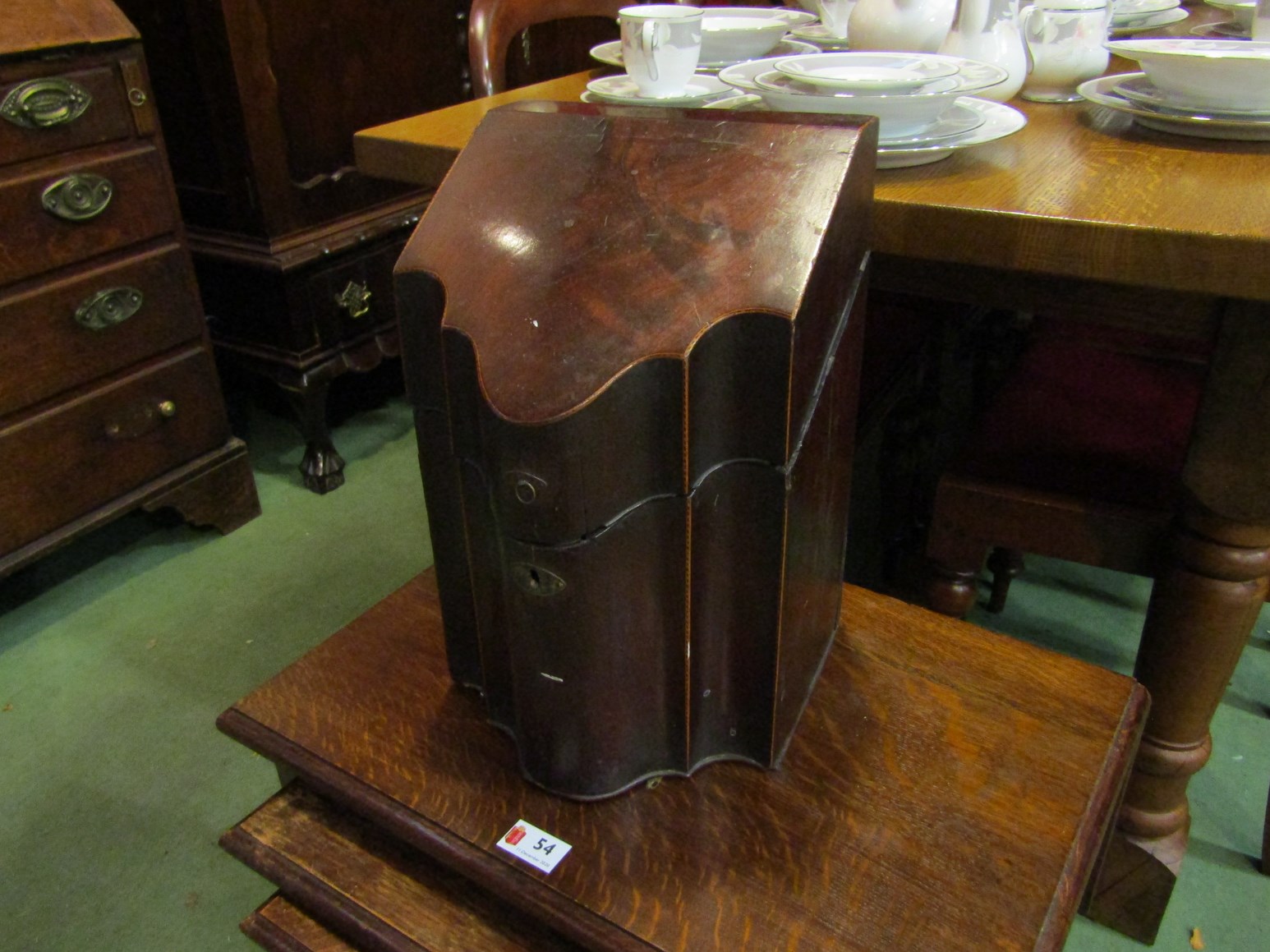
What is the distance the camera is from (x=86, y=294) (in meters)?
1.26

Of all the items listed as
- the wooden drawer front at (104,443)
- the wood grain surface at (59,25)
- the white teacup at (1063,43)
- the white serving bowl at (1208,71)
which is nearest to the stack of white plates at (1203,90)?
the white serving bowl at (1208,71)

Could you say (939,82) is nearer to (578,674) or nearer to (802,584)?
(802,584)

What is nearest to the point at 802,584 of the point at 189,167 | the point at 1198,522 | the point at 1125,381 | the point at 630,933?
the point at 630,933

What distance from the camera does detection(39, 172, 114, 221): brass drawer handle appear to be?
1.19 m

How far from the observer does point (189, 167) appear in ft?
5.02

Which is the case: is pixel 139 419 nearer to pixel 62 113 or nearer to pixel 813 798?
pixel 62 113

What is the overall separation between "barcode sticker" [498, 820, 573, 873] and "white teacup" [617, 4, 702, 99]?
58cm

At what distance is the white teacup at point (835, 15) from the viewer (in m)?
1.06

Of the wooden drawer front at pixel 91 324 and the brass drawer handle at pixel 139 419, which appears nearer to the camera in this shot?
the wooden drawer front at pixel 91 324

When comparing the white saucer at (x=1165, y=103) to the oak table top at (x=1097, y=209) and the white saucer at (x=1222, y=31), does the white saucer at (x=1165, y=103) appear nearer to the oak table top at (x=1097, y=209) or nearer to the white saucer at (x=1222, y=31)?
the oak table top at (x=1097, y=209)

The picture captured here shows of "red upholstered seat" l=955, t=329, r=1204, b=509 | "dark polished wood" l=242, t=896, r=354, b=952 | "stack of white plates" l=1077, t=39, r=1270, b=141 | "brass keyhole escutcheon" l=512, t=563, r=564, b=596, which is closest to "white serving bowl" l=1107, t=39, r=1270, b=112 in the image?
"stack of white plates" l=1077, t=39, r=1270, b=141

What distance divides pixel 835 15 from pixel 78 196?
0.94m

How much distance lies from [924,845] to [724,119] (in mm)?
398

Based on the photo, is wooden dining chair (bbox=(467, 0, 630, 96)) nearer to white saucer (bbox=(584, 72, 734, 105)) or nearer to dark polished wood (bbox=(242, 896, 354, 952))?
white saucer (bbox=(584, 72, 734, 105))
